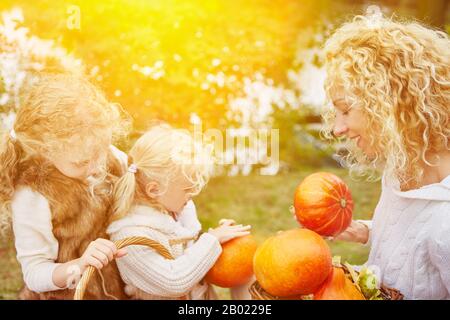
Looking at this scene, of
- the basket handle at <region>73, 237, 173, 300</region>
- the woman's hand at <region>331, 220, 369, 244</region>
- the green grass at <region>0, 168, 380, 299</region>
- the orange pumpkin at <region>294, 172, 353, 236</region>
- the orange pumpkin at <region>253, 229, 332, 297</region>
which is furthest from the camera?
the green grass at <region>0, 168, 380, 299</region>

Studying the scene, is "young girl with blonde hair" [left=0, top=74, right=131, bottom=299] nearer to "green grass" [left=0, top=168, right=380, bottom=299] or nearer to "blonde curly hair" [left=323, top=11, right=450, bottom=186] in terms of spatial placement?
"blonde curly hair" [left=323, top=11, right=450, bottom=186]

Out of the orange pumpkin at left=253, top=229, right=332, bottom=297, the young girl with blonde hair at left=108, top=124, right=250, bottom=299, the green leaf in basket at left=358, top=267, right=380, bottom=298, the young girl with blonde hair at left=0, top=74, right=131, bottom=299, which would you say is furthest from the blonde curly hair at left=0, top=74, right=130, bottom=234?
the green leaf in basket at left=358, top=267, right=380, bottom=298

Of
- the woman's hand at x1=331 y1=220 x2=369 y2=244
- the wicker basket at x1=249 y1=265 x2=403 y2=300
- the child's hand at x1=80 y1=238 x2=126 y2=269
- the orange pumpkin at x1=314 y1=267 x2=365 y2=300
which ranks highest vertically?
the child's hand at x1=80 y1=238 x2=126 y2=269

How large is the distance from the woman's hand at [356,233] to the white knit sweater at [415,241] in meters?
0.07

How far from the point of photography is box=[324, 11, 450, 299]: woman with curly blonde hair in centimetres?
151

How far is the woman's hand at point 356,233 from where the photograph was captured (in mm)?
1781

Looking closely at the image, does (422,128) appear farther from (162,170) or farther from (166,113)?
(166,113)

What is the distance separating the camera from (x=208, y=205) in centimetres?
280

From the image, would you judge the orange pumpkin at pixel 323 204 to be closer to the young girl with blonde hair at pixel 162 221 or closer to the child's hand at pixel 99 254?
the young girl with blonde hair at pixel 162 221

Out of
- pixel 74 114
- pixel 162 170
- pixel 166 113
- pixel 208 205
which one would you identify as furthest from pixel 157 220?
pixel 208 205

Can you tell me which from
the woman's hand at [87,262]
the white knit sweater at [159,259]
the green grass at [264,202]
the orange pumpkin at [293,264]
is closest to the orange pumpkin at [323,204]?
the orange pumpkin at [293,264]

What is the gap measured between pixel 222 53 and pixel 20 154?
1004mm

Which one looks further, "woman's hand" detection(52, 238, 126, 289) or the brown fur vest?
the brown fur vest

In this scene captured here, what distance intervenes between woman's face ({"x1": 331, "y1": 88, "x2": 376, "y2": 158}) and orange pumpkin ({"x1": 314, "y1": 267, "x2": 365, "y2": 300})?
369 millimetres
